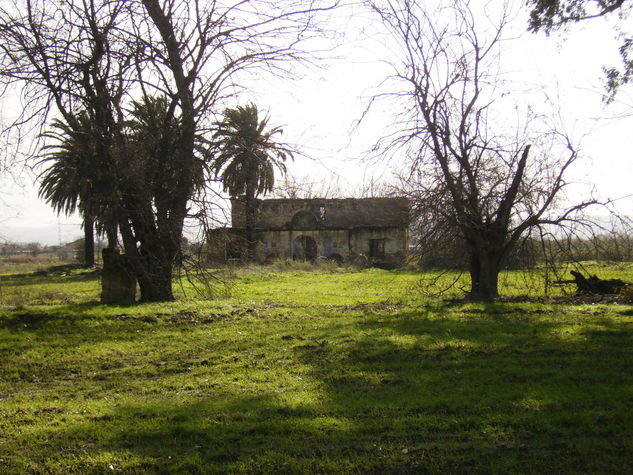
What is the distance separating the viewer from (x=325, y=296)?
16156 millimetres

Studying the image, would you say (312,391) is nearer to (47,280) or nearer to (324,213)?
(47,280)

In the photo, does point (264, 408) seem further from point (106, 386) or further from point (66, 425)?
point (106, 386)

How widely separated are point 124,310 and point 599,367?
9.13 meters

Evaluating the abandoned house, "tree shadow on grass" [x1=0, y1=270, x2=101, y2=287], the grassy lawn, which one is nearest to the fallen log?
the grassy lawn

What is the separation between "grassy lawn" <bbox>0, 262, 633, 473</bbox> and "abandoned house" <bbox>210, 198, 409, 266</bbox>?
2715 cm

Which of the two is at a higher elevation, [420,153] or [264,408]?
[420,153]

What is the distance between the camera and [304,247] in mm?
39875

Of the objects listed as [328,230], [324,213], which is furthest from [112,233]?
[324,213]

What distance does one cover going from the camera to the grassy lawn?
439 centimetres

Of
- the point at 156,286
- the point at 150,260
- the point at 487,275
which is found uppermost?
the point at 150,260

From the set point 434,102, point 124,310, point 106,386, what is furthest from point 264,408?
point 434,102

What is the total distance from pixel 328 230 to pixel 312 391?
109 feet

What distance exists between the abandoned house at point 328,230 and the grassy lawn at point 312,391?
27149 millimetres

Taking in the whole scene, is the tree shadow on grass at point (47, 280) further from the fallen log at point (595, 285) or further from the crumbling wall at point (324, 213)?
the fallen log at point (595, 285)
